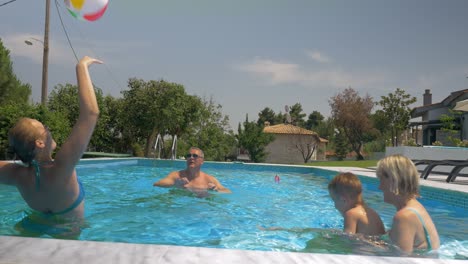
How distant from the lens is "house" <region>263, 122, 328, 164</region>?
3781cm

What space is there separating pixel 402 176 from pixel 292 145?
37.0m

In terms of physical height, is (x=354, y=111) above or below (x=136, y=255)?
above

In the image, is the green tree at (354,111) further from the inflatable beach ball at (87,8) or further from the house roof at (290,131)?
the inflatable beach ball at (87,8)

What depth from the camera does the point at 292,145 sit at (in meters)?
39.2

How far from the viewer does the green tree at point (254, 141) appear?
29.2m

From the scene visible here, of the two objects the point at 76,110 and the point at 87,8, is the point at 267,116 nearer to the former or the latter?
the point at 76,110

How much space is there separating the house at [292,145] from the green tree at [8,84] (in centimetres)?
2132

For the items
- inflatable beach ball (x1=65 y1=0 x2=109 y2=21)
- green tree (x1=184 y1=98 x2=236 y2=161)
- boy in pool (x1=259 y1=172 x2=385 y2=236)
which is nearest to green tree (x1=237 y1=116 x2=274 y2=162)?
green tree (x1=184 y1=98 x2=236 y2=161)

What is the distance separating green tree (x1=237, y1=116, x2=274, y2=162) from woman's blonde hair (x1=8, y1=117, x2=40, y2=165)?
2681 centimetres

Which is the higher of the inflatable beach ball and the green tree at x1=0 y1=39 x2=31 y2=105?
the green tree at x1=0 y1=39 x2=31 y2=105

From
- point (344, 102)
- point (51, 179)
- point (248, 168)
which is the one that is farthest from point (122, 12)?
point (344, 102)

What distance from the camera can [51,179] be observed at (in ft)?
8.39

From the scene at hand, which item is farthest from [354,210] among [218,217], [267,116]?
[267,116]

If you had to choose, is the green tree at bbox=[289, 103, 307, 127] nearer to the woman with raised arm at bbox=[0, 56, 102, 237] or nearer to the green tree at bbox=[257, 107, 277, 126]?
the green tree at bbox=[257, 107, 277, 126]
